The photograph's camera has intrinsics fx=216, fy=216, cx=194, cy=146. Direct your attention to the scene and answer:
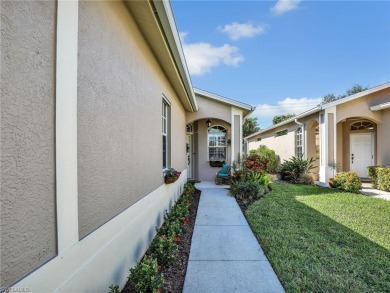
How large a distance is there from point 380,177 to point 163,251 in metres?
10.0

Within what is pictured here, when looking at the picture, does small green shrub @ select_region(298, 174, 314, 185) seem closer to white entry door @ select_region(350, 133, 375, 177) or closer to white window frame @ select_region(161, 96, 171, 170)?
white entry door @ select_region(350, 133, 375, 177)

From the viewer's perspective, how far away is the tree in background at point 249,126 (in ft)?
133

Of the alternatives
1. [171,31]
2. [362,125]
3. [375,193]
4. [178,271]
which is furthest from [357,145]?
[178,271]

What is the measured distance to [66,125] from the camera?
160cm

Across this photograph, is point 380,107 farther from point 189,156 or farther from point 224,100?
point 189,156

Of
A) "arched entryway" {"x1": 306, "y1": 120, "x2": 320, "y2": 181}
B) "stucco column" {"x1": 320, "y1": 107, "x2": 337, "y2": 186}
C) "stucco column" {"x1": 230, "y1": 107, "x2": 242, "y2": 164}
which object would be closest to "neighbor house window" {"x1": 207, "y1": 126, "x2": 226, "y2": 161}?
"stucco column" {"x1": 230, "y1": 107, "x2": 242, "y2": 164}

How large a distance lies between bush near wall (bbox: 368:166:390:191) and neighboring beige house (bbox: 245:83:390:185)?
88 centimetres

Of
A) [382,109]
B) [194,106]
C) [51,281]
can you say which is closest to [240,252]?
[51,281]

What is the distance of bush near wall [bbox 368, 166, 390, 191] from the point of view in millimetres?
8672

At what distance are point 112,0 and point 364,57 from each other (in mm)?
20215

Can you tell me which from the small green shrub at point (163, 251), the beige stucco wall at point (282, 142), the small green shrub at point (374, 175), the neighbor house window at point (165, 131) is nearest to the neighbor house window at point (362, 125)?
the small green shrub at point (374, 175)

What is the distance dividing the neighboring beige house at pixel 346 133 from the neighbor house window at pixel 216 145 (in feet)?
14.7

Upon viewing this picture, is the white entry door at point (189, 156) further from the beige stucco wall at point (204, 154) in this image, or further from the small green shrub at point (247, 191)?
the small green shrub at point (247, 191)

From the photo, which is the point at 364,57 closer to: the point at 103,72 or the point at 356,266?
the point at 356,266
